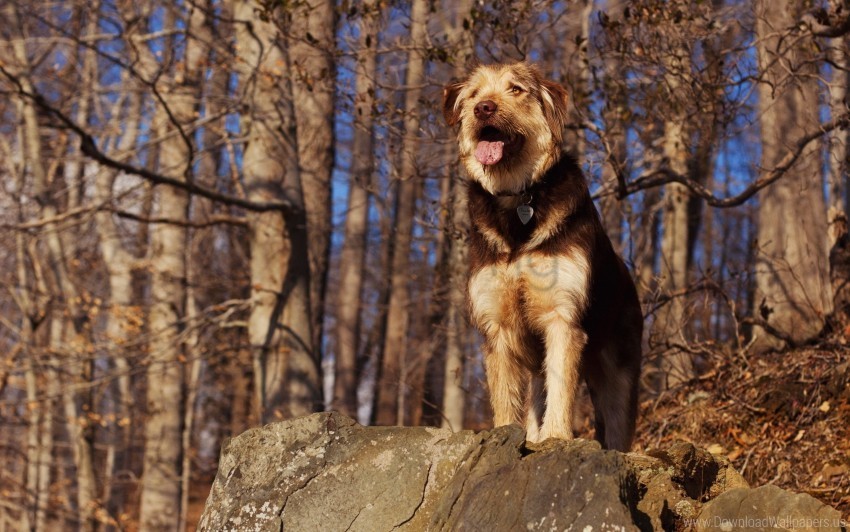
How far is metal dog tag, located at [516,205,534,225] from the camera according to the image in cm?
543

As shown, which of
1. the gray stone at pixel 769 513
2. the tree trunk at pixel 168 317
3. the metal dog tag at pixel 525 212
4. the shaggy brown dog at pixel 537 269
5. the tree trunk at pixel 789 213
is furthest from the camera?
the tree trunk at pixel 168 317

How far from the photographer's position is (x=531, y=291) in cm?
532

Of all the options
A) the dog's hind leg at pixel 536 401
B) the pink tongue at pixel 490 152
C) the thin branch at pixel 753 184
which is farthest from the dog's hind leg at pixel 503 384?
the thin branch at pixel 753 184

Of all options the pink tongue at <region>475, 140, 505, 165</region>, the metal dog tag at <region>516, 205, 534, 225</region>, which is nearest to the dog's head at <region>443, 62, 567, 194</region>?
the pink tongue at <region>475, 140, 505, 165</region>

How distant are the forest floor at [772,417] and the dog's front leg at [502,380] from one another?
79.2 inches

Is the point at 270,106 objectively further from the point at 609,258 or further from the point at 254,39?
the point at 609,258

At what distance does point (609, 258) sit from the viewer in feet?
19.2

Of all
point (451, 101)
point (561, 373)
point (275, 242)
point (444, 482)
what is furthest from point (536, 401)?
point (275, 242)

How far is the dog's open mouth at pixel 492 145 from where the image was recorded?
220 inches

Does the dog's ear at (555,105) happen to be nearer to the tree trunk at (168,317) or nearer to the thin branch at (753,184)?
the thin branch at (753,184)

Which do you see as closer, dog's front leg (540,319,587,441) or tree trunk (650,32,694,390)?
dog's front leg (540,319,587,441)

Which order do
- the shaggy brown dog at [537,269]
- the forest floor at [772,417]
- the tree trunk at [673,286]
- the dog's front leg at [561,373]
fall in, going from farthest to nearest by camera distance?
1. the tree trunk at [673,286]
2. the forest floor at [772,417]
3. the shaggy brown dog at [537,269]
4. the dog's front leg at [561,373]

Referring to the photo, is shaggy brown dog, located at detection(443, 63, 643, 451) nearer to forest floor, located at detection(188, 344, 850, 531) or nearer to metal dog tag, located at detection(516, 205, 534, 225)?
metal dog tag, located at detection(516, 205, 534, 225)

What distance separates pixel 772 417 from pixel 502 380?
3022 mm
